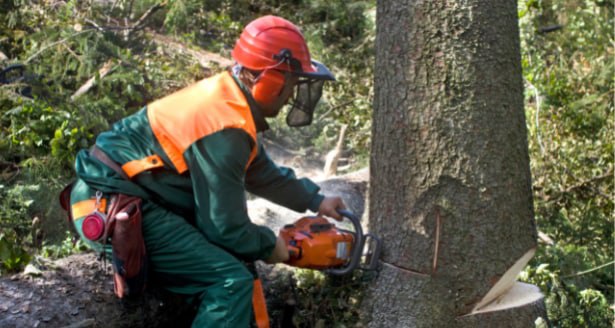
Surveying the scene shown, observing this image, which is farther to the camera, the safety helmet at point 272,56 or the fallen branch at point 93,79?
the fallen branch at point 93,79

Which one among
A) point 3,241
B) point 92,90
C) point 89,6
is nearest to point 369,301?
point 3,241

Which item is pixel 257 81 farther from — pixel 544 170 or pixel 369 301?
pixel 544 170

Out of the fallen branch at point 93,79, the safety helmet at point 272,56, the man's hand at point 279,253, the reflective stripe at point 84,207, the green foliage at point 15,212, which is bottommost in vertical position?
the green foliage at point 15,212

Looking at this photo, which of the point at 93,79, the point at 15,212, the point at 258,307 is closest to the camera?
the point at 258,307

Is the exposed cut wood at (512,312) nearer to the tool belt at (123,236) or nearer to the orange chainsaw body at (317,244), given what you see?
the orange chainsaw body at (317,244)

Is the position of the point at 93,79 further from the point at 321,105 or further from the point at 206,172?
the point at 206,172

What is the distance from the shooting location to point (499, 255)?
9.41 ft

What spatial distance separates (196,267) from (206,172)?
45 cm

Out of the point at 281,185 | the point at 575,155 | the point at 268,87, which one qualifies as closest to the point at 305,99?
the point at 268,87

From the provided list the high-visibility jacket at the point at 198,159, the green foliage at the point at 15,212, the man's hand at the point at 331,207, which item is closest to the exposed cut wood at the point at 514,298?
the man's hand at the point at 331,207

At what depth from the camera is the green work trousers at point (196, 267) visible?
8.77 feet

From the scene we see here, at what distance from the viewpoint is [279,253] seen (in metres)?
2.85

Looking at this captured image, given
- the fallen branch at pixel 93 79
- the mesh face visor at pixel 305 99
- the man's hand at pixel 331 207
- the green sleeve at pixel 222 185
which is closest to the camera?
the green sleeve at pixel 222 185

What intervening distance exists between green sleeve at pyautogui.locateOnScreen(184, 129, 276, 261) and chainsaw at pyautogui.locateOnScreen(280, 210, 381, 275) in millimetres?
296
